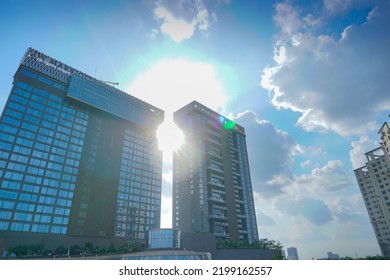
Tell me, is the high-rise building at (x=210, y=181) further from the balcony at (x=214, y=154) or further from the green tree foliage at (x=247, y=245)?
the green tree foliage at (x=247, y=245)

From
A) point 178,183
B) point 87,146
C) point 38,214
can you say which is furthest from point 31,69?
point 178,183

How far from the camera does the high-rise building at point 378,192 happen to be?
9925 centimetres

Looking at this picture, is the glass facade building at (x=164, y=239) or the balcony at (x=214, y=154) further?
the balcony at (x=214, y=154)

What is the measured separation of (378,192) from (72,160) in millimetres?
123184

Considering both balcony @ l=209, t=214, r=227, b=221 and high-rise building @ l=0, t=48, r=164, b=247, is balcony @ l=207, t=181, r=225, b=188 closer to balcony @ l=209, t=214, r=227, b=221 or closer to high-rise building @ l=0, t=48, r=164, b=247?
balcony @ l=209, t=214, r=227, b=221

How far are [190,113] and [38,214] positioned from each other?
6293 cm

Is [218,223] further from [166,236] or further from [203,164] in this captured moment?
[166,236]

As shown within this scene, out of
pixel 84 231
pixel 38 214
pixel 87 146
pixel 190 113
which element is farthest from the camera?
pixel 190 113

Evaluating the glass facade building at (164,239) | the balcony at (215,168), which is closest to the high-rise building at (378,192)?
the balcony at (215,168)

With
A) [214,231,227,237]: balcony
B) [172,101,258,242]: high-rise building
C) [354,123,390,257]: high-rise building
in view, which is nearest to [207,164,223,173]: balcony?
[172,101,258,242]: high-rise building

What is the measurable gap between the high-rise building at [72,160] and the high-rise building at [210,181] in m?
18.1

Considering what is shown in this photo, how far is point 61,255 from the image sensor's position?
63562 millimetres

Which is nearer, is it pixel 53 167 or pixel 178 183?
pixel 53 167

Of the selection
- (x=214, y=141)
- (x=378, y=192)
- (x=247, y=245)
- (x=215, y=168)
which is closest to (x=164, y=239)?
(x=247, y=245)
